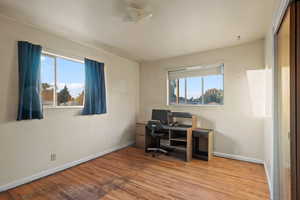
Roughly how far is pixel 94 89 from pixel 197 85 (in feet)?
8.23

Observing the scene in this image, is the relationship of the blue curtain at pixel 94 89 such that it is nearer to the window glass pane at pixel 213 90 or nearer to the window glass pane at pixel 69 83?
the window glass pane at pixel 69 83

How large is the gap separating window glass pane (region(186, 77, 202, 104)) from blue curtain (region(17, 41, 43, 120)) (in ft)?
10.6

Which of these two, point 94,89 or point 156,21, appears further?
point 94,89

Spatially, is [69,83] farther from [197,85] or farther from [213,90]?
[213,90]

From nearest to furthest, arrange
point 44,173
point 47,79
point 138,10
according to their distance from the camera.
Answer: point 138,10 < point 44,173 < point 47,79

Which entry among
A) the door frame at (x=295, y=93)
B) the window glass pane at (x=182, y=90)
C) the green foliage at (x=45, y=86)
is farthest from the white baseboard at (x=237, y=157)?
the green foliage at (x=45, y=86)

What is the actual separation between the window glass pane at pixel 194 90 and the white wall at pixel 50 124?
180 centimetres

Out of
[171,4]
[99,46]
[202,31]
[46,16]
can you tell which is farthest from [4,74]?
[202,31]

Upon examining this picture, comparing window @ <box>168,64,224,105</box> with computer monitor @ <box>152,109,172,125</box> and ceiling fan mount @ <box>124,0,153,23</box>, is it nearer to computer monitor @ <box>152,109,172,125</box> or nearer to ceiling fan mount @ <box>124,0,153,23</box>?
computer monitor @ <box>152,109,172,125</box>

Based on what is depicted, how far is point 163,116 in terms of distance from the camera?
150 inches

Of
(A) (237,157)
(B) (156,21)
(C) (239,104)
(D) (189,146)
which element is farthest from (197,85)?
(B) (156,21)

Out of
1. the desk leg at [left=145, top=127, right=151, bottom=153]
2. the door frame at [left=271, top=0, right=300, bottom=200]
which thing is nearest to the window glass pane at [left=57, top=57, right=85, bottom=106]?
the desk leg at [left=145, top=127, right=151, bottom=153]

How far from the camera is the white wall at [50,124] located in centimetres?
218

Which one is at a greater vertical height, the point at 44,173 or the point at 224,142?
the point at 224,142
